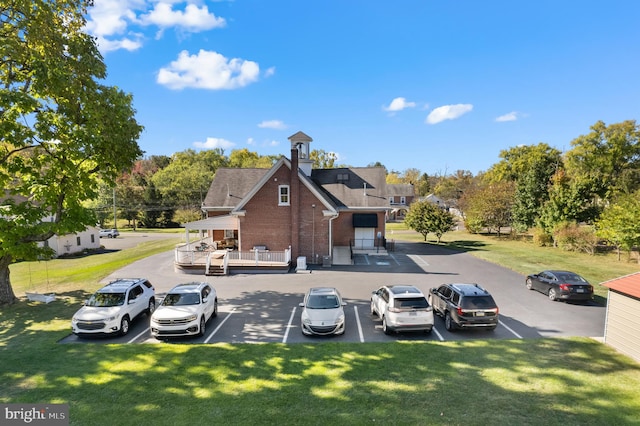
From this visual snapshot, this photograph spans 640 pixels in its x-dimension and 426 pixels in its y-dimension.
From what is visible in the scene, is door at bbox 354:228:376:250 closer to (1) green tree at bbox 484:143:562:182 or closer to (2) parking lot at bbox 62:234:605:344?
(2) parking lot at bbox 62:234:605:344

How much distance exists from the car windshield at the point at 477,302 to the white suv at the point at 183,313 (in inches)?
409

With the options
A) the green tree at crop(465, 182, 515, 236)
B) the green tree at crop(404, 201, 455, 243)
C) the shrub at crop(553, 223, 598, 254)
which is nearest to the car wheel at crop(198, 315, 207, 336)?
the green tree at crop(404, 201, 455, 243)

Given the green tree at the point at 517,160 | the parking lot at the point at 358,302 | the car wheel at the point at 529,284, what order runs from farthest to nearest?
1. the green tree at the point at 517,160
2. the car wheel at the point at 529,284
3. the parking lot at the point at 358,302

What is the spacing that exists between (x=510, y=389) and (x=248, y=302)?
40.4ft

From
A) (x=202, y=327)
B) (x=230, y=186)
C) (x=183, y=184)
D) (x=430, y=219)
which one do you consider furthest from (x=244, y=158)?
(x=202, y=327)

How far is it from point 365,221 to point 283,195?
10.1 m


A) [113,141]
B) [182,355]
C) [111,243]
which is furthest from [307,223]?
[111,243]

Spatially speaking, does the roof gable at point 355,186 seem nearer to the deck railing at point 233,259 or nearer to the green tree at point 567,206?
the deck railing at point 233,259

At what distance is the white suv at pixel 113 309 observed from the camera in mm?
12461

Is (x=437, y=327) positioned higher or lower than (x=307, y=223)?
lower

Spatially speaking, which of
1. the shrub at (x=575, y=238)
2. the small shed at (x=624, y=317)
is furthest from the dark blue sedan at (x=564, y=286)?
the shrub at (x=575, y=238)

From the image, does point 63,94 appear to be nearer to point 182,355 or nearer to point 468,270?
point 182,355

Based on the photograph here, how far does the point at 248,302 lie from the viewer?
17203 millimetres

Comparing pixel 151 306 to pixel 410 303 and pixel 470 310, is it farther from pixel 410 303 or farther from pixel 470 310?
pixel 470 310
